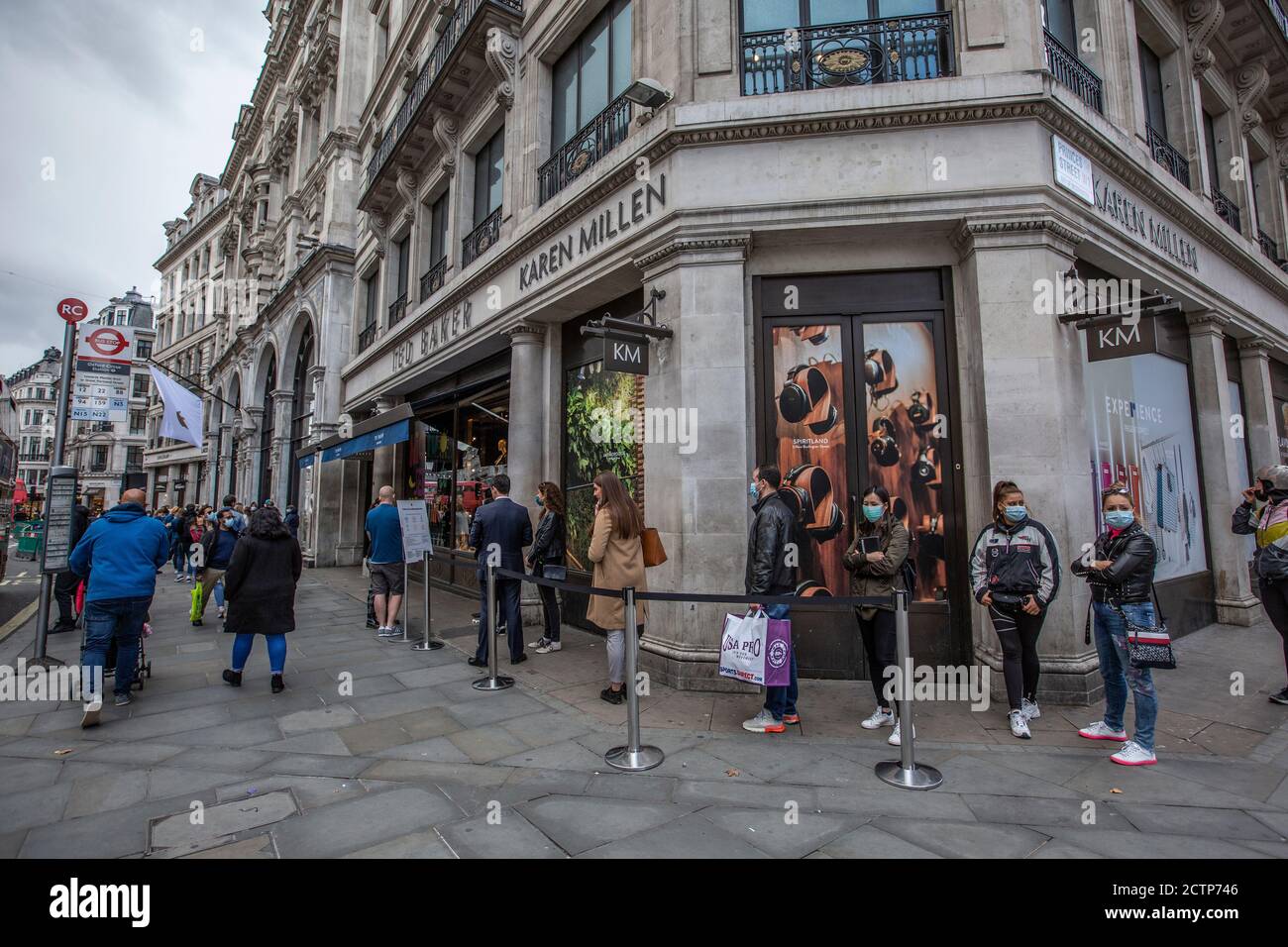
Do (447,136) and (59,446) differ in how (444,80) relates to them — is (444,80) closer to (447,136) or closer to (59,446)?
(447,136)

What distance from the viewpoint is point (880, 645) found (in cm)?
466

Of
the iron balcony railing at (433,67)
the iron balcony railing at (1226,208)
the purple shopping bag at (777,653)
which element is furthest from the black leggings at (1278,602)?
the iron balcony railing at (433,67)

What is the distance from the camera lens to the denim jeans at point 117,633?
496 cm

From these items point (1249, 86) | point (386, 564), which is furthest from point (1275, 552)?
point (1249, 86)

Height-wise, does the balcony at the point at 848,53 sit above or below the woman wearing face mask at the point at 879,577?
above

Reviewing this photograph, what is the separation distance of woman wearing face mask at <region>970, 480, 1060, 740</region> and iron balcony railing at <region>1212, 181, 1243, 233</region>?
30.4 feet

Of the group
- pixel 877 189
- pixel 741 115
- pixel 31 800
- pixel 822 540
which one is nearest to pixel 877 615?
pixel 822 540

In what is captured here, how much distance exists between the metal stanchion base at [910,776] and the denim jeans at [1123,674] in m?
1.53

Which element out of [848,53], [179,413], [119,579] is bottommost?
[119,579]

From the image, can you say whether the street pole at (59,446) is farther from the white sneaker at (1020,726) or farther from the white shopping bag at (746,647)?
the white sneaker at (1020,726)

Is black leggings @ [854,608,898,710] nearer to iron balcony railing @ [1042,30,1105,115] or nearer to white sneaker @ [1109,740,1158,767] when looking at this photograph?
white sneaker @ [1109,740,1158,767]

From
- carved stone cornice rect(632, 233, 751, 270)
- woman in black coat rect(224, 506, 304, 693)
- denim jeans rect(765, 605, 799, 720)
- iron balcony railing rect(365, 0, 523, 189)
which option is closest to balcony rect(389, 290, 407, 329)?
iron balcony railing rect(365, 0, 523, 189)

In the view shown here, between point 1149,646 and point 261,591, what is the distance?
7.22m

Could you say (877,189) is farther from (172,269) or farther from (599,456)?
(172,269)
